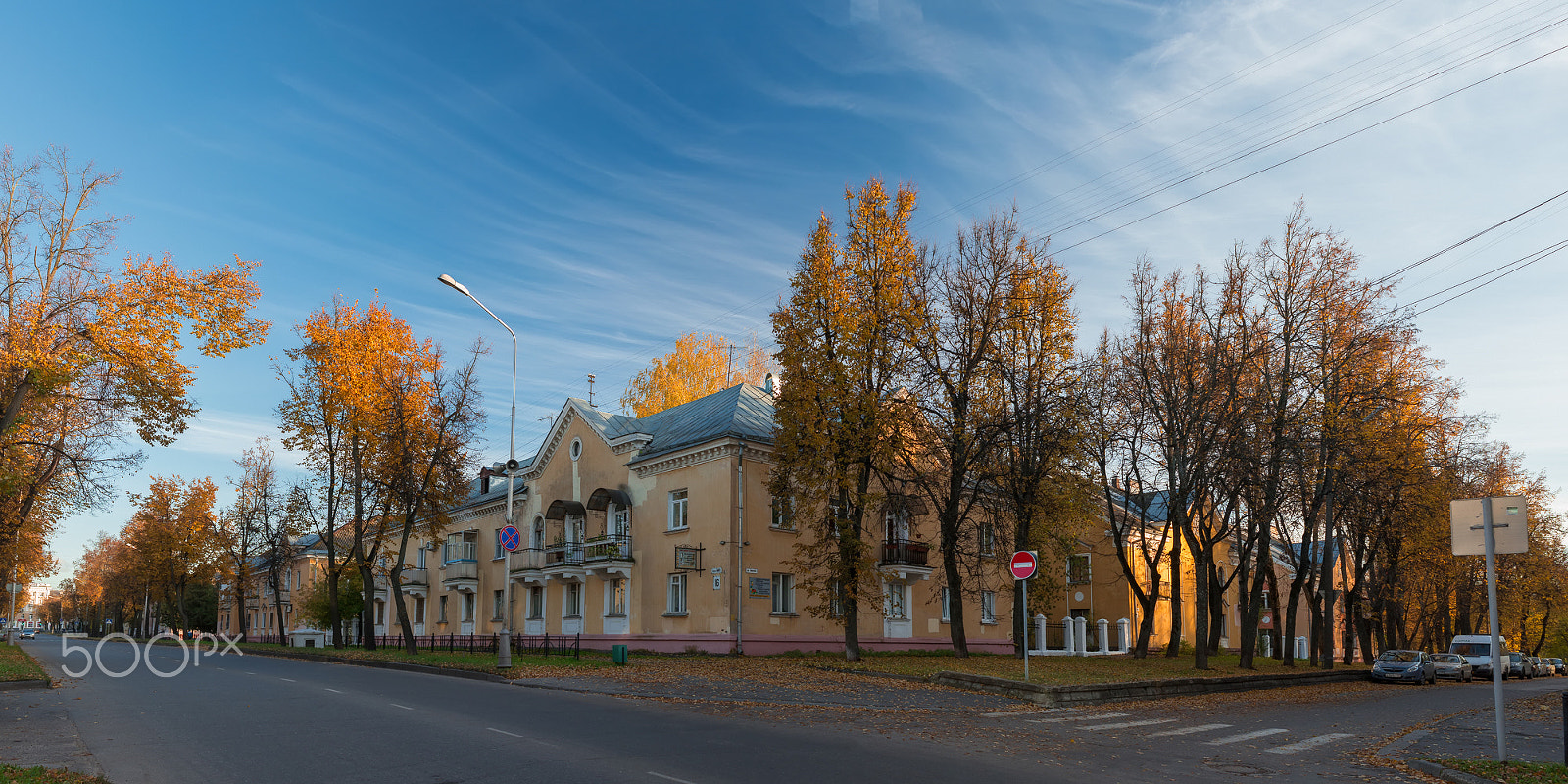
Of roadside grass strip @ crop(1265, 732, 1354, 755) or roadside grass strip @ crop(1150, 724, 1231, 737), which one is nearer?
roadside grass strip @ crop(1265, 732, 1354, 755)

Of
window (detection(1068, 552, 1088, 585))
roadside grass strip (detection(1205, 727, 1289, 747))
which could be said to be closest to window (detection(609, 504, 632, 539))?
roadside grass strip (detection(1205, 727, 1289, 747))

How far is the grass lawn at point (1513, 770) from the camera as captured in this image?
10.2 meters

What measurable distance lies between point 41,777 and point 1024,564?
1655 centimetres

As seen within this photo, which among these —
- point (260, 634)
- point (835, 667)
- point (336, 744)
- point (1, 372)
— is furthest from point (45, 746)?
point (260, 634)

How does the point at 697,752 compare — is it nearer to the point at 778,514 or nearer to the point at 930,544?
the point at 778,514

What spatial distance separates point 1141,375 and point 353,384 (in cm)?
2806

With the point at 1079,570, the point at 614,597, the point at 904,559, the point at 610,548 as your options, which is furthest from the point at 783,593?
the point at 1079,570

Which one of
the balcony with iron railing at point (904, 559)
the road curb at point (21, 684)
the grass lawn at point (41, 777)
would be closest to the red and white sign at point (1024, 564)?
the grass lawn at point (41, 777)

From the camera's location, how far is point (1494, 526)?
453 inches

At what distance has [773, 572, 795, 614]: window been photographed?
34.2m

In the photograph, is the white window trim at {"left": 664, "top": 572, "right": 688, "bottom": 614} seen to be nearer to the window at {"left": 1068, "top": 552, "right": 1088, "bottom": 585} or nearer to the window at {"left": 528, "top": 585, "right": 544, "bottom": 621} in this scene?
the window at {"left": 528, "top": 585, "right": 544, "bottom": 621}

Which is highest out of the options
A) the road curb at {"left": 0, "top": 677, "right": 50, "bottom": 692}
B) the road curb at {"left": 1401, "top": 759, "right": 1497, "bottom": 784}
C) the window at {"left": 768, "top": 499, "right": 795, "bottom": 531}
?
the window at {"left": 768, "top": 499, "right": 795, "bottom": 531}

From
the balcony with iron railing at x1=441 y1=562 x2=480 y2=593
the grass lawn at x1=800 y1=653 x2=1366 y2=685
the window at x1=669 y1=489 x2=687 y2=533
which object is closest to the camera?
the grass lawn at x1=800 y1=653 x2=1366 y2=685

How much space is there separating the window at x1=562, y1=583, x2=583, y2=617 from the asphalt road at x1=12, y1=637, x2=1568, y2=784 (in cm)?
1901
